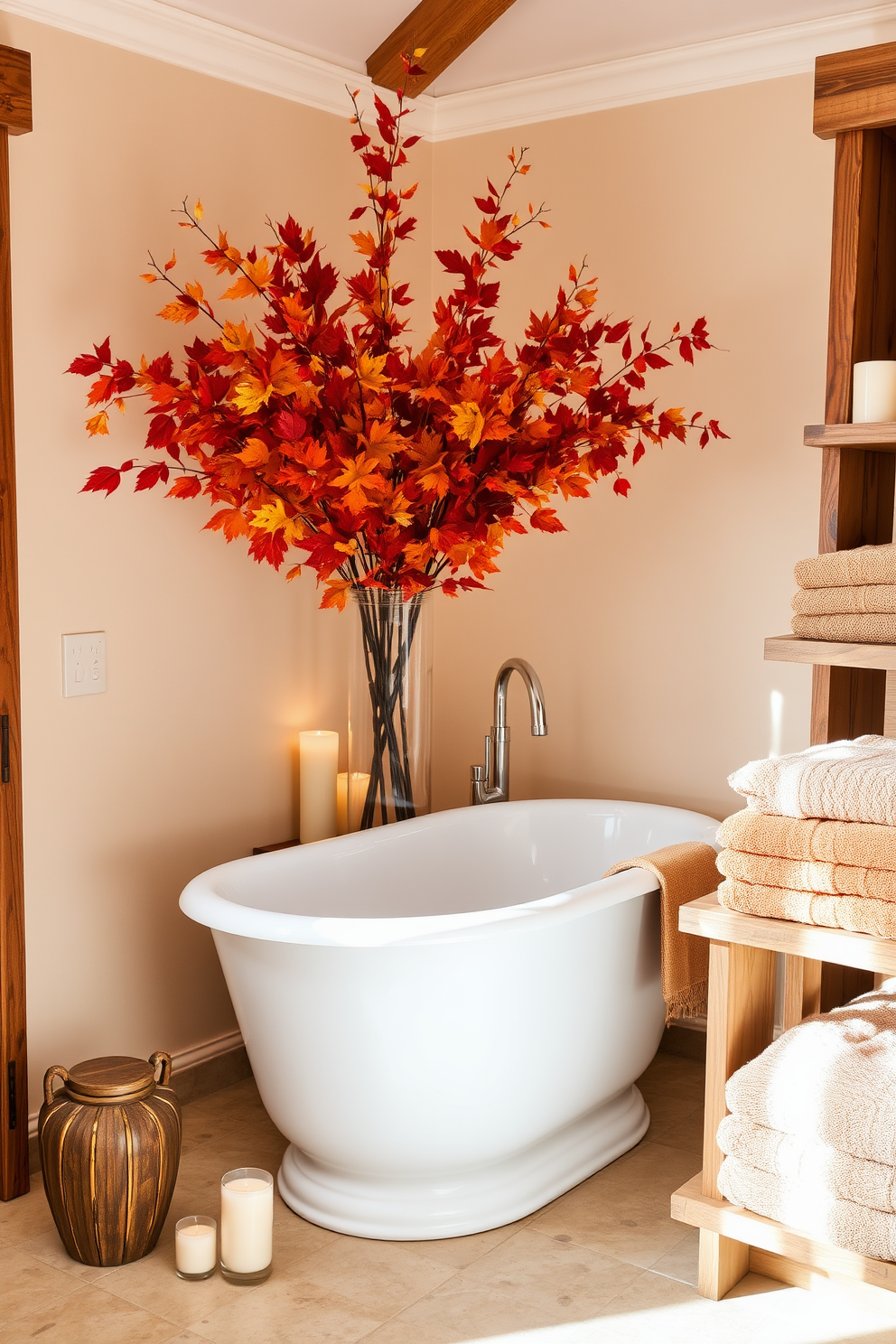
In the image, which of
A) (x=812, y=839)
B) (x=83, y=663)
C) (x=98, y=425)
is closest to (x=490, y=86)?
(x=98, y=425)

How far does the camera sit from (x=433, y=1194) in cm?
229

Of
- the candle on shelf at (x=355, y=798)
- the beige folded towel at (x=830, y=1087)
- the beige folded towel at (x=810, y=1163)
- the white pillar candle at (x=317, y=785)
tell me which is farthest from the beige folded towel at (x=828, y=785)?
the white pillar candle at (x=317, y=785)

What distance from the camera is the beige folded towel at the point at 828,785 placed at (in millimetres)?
1824

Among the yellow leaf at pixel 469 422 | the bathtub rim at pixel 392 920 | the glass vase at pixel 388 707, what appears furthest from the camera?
the glass vase at pixel 388 707

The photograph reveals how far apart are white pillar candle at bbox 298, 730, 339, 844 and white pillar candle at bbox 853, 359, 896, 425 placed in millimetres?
1411

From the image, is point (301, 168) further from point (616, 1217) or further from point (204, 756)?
point (616, 1217)

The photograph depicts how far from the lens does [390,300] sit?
8.98ft

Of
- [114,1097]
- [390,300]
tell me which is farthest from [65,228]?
[114,1097]

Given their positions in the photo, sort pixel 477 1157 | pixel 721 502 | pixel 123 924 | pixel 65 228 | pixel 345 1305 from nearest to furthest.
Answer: pixel 345 1305 → pixel 477 1157 → pixel 65 228 → pixel 123 924 → pixel 721 502

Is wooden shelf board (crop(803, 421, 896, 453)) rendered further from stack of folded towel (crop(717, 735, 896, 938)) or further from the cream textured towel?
the cream textured towel

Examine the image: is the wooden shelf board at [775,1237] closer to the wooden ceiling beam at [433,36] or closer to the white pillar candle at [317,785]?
the white pillar candle at [317,785]

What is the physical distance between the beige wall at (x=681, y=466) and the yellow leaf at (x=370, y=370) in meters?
0.92

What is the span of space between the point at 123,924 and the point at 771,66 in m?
2.32

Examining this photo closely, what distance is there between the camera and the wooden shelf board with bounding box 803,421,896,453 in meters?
2.12
